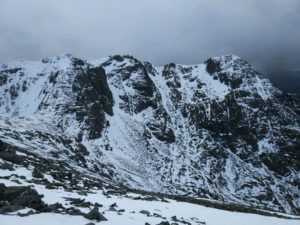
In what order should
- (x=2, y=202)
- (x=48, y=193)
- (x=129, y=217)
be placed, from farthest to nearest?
(x=48, y=193)
(x=129, y=217)
(x=2, y=202)

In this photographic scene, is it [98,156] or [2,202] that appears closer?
[2,202]

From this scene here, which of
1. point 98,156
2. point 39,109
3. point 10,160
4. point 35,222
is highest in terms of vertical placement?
point 39,109

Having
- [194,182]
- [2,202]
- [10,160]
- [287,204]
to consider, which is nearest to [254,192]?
[287,204]

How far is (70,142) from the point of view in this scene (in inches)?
6540

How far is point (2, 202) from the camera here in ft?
58.6

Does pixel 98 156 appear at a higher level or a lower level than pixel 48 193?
higher

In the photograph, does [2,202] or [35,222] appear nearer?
[35,222]

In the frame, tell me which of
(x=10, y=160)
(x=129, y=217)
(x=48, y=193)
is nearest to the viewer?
(x=129, y=217)

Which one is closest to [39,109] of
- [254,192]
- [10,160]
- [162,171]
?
[162,171]

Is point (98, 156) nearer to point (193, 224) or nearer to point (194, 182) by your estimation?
point (194, 182)

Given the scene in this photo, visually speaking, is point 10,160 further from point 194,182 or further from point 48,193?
point 194,182

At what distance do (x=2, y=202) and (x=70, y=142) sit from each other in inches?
5949

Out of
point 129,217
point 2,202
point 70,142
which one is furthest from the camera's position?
point 70,142

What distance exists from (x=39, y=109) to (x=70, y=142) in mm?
42208
